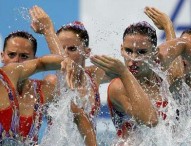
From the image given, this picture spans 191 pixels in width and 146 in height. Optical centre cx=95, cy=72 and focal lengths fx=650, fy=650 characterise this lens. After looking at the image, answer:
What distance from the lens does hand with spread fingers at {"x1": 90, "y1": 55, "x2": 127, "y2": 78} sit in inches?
90.0

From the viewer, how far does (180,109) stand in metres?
3.12

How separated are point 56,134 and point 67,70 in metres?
0.70

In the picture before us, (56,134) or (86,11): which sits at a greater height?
(86,11)

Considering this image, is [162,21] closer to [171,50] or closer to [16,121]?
[171,50]

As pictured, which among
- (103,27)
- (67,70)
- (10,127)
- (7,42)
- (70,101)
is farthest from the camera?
(103,27)

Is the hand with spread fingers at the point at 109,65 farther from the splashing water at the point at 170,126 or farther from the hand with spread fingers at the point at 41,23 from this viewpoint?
the hand with spread fingers at the point at 41,23

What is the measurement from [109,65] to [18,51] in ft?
2.72

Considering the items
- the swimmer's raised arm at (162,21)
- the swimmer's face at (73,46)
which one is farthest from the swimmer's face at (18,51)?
the swimmer's raised arm at (162,21)

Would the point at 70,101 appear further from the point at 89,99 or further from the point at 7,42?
the point at 7,42

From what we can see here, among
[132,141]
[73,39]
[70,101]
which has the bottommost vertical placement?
[132,141]

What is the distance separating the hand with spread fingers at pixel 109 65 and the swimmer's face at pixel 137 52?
12.6 inches

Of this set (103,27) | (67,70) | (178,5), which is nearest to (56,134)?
(67,70)

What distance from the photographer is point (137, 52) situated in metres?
2.85

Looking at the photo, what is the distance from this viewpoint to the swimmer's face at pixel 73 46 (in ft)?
10.7
